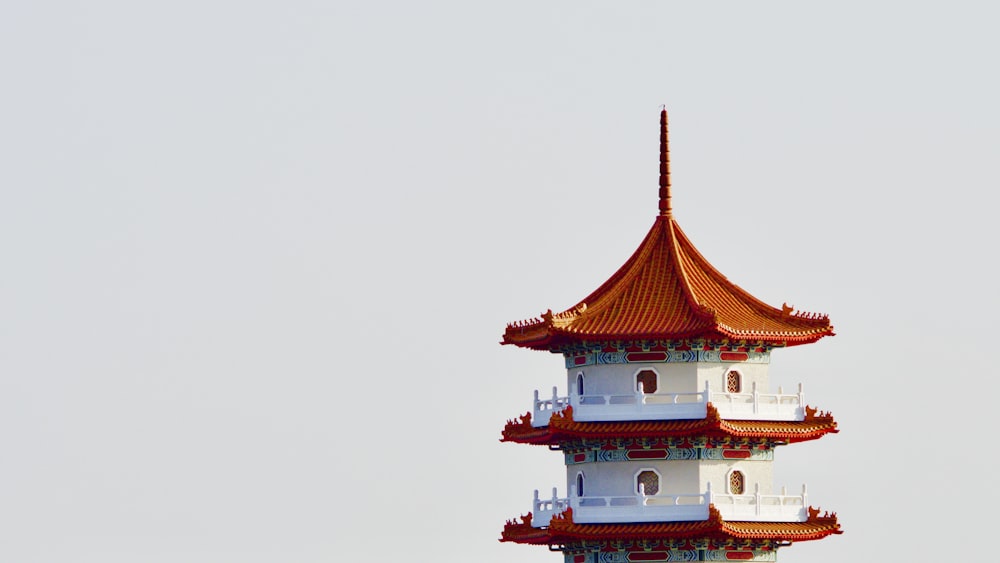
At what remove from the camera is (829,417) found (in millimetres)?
147250

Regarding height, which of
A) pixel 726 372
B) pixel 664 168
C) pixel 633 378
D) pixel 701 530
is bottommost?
pixel 701 530

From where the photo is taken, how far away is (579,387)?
488ft

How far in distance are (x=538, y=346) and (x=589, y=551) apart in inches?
278

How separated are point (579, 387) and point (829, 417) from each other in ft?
27.1

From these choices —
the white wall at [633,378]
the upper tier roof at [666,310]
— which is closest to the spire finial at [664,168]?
the upper tier roof at [666,310]

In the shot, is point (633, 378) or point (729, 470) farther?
point (633, 378)

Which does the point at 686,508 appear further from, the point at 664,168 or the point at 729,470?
the point at 664,168

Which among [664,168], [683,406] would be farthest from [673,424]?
[664,168]

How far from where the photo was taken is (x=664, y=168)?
15100 cm

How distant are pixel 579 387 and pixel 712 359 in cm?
472

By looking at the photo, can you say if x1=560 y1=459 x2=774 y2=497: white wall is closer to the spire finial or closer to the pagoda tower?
the pagoda tower

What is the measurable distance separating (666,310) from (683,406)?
11.0 ft

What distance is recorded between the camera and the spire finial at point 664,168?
151 meters

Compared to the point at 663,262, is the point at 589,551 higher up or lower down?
lower down
